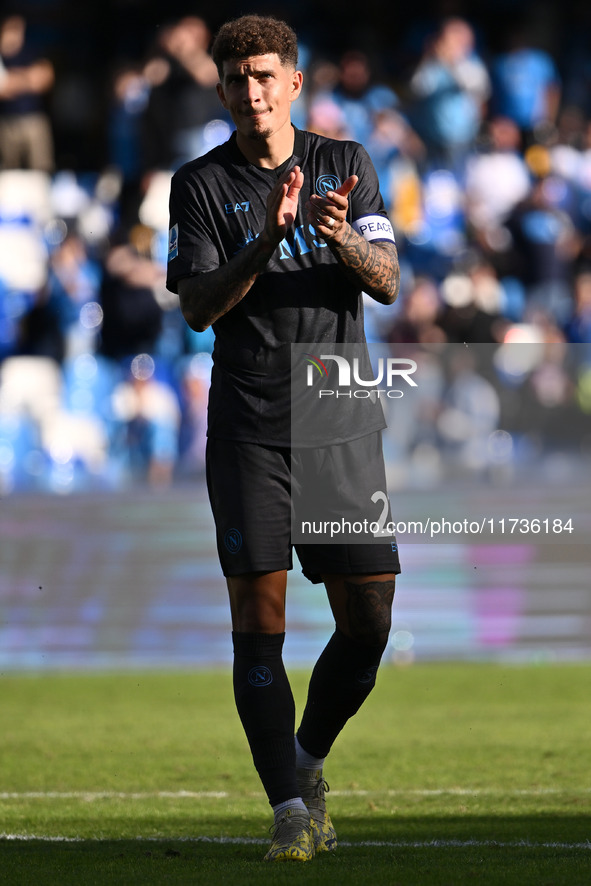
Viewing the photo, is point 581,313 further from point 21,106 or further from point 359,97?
point 21,106

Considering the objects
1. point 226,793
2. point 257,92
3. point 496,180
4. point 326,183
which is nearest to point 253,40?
point 257,92

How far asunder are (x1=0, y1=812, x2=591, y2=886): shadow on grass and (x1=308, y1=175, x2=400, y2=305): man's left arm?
4.66 feet

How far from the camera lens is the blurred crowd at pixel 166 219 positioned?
9.70m

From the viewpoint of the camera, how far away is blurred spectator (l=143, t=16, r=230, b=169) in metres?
11.1

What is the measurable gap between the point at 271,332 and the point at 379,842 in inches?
55.4

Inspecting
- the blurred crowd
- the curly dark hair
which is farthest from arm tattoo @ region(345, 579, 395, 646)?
the blurred crowd

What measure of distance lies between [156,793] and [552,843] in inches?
64.0

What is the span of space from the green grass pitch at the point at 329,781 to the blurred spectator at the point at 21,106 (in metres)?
5.28

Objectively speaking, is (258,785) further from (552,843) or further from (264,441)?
(264,441)

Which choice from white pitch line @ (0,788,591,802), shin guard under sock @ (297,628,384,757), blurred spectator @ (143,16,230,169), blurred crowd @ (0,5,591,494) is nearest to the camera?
shin guard under sock @ (297,628,384,757)

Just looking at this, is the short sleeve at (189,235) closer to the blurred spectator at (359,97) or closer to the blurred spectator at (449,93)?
the blurred spectator at (359,97)

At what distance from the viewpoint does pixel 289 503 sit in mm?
3479

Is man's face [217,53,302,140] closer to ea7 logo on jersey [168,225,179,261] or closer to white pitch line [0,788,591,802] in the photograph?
ea7 logo on jersey [168,225,179,261]

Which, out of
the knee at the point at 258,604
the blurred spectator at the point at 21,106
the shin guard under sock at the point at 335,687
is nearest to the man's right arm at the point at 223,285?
the knee at the point at 258,604
